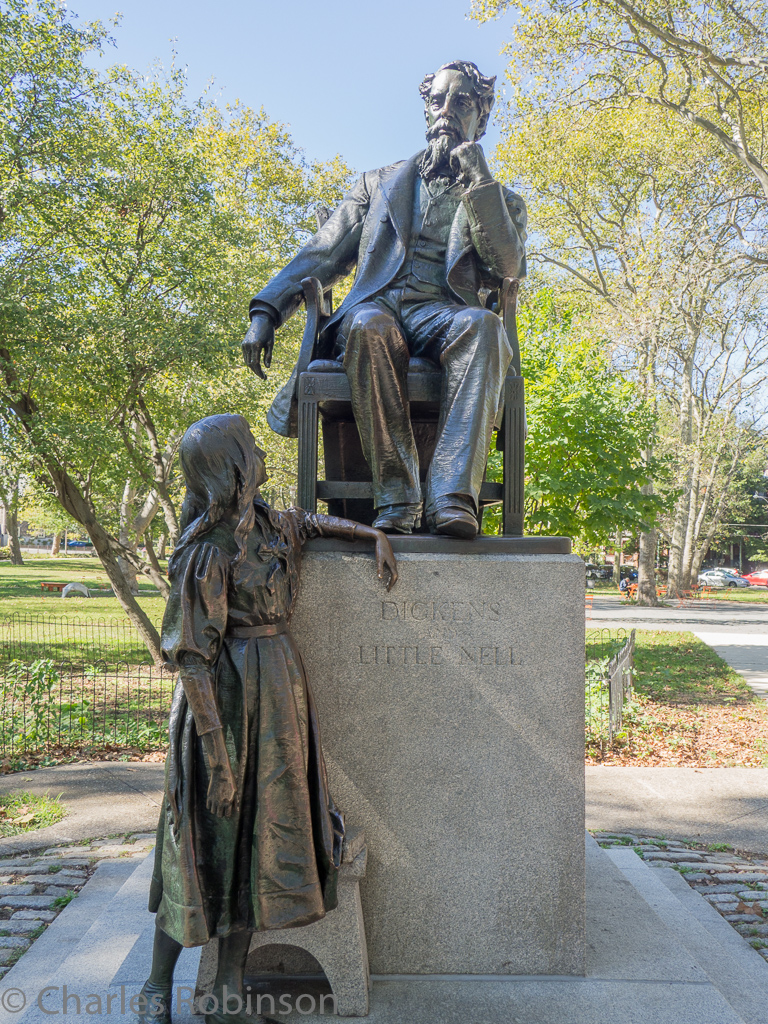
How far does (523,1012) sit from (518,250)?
9.87 feet

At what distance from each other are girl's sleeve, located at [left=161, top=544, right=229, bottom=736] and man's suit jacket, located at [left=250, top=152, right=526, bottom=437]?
1308 millimetres

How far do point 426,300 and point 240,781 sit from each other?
2.27 m

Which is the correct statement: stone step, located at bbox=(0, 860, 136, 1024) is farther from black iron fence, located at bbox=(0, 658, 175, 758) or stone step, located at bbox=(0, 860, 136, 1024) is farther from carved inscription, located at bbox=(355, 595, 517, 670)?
black iron fence, located at bbox=(0, 658, 175, 758)

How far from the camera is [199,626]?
2398 millimetres

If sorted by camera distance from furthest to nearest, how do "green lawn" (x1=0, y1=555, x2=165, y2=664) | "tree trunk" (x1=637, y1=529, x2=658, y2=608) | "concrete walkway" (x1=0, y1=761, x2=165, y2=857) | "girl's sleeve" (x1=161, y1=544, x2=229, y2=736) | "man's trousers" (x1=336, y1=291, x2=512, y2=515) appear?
"tree trunk" (x1=637, y1=529, x2=658, y2=608), "green lawn" (x1=0, y1=555, x2=165, y2=664), "concrete walkway" (x1=0, y1=761, x2=165, y2=857), "man's trousers" (x1=336, y1=291, x2=512, y2=515), "girl's sleeve" (x1=161, y1=544, x2=229, y2=736)

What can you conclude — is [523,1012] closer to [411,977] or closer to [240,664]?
[411,977]

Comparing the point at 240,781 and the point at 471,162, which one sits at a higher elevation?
the point at 471,162

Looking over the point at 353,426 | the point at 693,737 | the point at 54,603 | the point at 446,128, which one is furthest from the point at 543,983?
the point at 54,603

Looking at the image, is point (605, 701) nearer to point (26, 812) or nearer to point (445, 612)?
point (26, 812)

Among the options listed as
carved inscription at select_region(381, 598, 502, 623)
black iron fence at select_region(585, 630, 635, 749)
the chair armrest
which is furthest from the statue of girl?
black iron fence at select_region(585, 630, 635, 749)

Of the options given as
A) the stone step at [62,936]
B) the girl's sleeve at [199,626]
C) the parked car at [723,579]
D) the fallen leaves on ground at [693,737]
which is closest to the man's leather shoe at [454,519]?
the girl's sleeve at [199,626]

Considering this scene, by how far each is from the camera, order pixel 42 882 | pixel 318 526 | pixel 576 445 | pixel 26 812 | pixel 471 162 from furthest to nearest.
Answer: pixel 576 445, pixel 26 812, pixel 42 882, pixel 471 162, pixel 318 526

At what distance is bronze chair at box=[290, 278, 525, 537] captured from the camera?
3350 mm

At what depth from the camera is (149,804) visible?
5.82 meters
